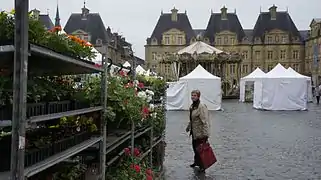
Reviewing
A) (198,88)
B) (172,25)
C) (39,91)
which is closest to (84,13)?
(172,25)

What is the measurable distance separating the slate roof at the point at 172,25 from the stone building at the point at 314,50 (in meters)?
21.2

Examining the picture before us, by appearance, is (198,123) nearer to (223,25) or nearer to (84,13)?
(84,13)

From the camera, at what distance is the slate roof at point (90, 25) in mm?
74375

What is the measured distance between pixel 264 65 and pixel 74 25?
3544cm

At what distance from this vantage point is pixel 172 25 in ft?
279

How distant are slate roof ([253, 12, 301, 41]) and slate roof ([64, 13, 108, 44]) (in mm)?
29335

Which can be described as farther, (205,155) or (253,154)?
(253,154)

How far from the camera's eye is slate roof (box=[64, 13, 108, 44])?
244 feet

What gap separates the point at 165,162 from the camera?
393 inches

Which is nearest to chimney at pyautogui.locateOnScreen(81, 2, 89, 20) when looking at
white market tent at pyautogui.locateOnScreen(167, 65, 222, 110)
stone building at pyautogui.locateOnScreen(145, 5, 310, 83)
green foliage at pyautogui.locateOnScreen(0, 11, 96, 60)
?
stone building at pyautogui.locateOnScreen(145, 5, 310, 83)

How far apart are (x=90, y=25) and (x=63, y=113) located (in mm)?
73081

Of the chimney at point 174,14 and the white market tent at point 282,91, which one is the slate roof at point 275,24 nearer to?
the chimney at point 174,14

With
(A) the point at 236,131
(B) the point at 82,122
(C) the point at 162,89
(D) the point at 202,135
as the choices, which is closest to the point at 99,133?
(B) the point at 82,122

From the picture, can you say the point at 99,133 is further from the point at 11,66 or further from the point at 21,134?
the point at 21,134
